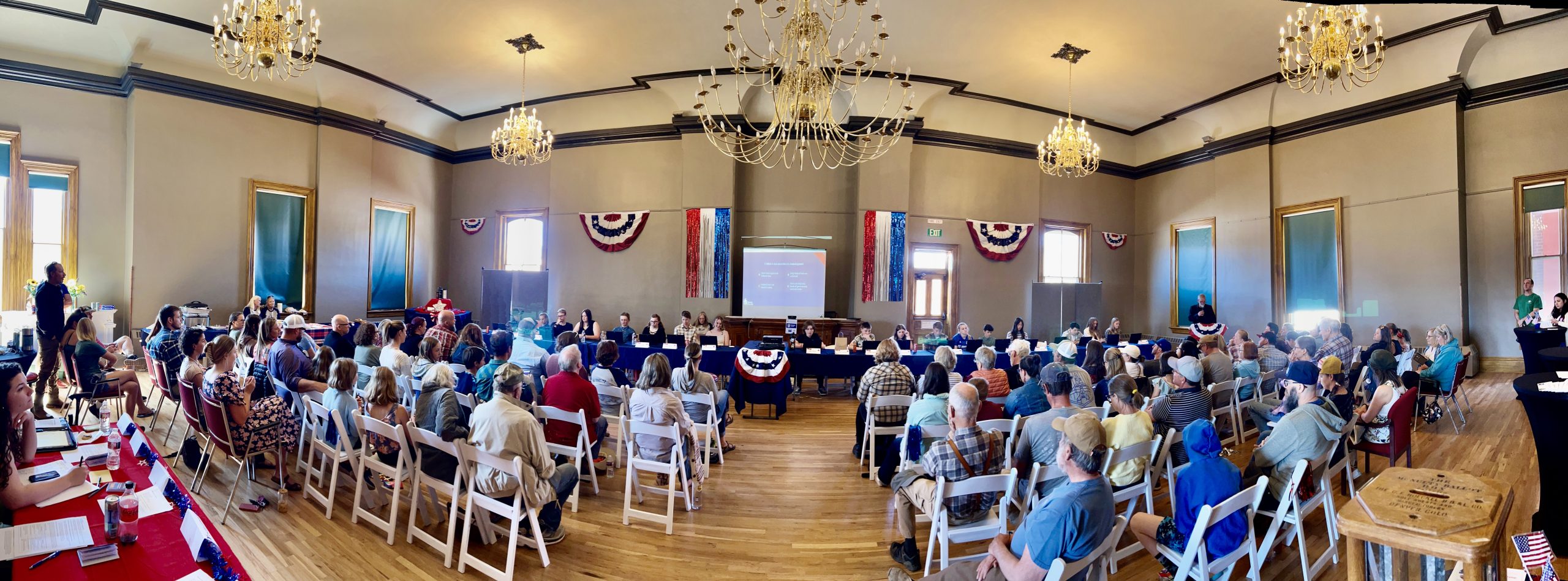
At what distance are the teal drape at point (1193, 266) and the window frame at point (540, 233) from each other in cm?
1228

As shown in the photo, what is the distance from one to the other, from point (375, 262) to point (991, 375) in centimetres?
1135

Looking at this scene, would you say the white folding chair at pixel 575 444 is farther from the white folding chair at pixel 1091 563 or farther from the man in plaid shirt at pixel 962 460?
the white folding chair at pixel 1091 563

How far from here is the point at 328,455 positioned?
425 cm

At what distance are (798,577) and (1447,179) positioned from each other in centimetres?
1105

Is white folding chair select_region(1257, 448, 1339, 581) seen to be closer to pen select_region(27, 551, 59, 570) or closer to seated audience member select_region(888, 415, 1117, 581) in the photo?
seated audience member select_region(888, 415, 1117, 581)

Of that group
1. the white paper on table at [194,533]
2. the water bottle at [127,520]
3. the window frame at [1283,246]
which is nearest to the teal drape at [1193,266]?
the window frame at [1283,246]

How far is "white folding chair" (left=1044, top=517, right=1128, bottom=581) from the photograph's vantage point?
6.96 ft

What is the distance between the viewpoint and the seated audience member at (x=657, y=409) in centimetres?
417

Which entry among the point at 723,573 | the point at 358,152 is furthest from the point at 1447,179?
the point at 358,152

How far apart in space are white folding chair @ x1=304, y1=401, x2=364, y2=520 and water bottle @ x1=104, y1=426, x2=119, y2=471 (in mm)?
856

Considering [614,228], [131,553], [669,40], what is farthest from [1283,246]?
[131,553]

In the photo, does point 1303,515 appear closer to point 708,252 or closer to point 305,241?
point 708,252

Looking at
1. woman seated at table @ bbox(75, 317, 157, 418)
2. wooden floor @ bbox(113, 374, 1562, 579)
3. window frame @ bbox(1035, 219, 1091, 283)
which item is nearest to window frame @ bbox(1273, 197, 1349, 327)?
window frame @ bbox(1035, 219, 1091, 283)

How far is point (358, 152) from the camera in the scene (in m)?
11.5
